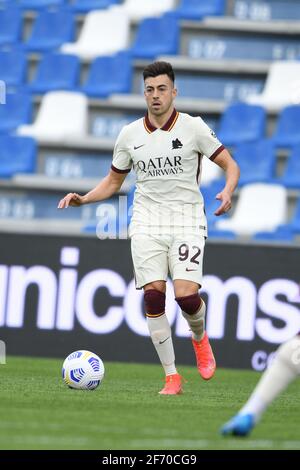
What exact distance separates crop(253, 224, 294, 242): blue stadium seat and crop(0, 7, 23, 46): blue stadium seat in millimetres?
6331

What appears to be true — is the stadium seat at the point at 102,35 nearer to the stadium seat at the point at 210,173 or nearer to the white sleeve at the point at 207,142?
the stadium seat at the point at 210,173

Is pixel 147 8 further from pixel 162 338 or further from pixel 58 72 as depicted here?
pixel 162 338

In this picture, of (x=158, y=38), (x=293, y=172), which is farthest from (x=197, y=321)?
(x=158, y=38)

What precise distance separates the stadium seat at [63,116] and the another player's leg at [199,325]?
816 centimetres

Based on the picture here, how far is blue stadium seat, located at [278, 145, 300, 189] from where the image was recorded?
15.3 m

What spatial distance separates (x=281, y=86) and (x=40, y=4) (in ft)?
15.2

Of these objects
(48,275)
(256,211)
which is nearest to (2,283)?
(48,275)

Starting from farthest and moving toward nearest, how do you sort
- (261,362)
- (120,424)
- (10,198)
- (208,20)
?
(208,20), (10,198), (261,362), (120,424)

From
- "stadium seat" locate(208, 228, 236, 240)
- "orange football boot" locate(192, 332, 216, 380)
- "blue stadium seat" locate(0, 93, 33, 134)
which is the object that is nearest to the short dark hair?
"orange football boot" locate(192, 332, 216, 380)

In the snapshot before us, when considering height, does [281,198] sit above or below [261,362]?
above

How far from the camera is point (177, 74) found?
17.2m

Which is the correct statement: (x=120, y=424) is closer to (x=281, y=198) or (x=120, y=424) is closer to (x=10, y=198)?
(x=281, y=198)

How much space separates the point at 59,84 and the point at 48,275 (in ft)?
18.6

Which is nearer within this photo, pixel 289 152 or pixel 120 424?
pixel 120 424
